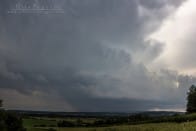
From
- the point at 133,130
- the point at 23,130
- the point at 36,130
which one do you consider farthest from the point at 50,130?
the point at 133,130

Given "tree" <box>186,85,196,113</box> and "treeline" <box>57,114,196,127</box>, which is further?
"tree" <box>186,85,196,113</box>

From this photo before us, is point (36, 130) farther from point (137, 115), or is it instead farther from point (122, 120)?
point (137, 115)

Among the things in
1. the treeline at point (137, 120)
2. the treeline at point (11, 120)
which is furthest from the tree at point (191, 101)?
the treeline at point (11, 120)

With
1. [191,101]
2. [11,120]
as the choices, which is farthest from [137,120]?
[11,120]

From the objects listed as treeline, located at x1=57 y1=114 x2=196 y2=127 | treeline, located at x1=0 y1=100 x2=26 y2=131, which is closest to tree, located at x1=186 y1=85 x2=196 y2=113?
treeline, located at x1=57 y1=114 x2=196 y2=127

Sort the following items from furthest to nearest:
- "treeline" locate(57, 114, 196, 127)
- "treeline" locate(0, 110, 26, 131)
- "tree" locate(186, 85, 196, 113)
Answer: "tree" locate(186, 85, 196, 113), "treeline" locate(57, 114, 196, 127), "treeline" locate(0, 110, 26, 131)

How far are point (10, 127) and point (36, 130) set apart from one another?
3541 centimetres

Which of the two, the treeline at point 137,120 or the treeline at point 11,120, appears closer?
the treeline at point 11,120

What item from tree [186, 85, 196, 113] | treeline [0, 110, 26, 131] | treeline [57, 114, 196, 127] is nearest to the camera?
treeline [0, 110, 26, 131]

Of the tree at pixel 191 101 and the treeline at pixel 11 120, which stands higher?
the tree at pixel 191 101

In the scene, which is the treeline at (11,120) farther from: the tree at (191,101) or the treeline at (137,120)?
the tree at (191,101)

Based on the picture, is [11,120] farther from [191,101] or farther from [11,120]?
[191,101]

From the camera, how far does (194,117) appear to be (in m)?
85.9

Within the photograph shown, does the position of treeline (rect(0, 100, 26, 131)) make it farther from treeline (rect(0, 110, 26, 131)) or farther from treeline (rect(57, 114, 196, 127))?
treeline (rect(57, 114, 196, 127))
